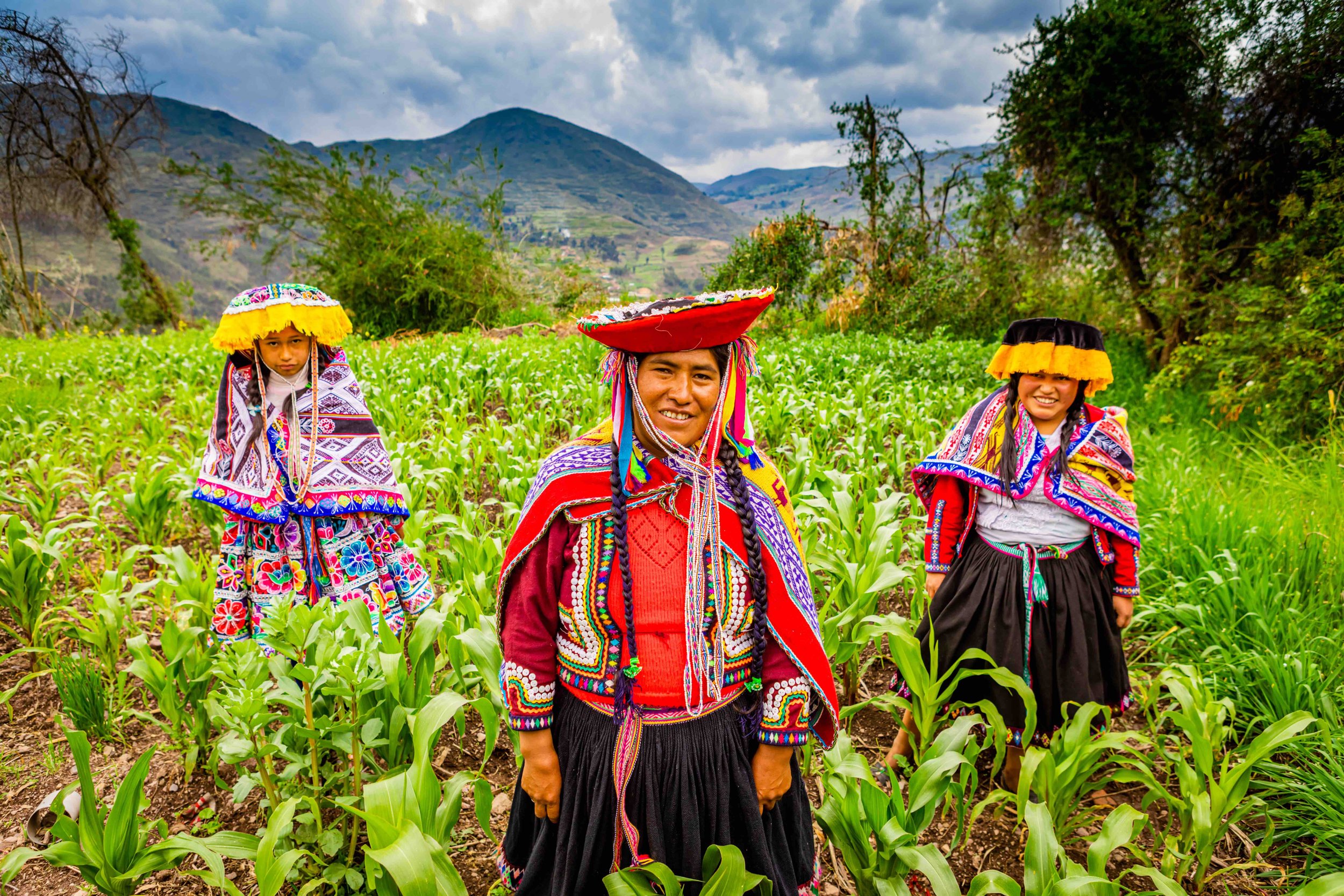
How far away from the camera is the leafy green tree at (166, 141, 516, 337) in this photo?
1867 cm

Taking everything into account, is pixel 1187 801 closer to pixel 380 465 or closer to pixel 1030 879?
pixel 1030 879

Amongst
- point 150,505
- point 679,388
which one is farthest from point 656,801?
point 150,505

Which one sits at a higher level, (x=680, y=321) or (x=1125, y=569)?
(x=680, y=321)

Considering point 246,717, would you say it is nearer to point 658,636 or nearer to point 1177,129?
point 658,636

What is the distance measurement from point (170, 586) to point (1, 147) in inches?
1071

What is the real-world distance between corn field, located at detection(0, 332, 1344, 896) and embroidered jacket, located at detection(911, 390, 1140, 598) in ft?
1.08

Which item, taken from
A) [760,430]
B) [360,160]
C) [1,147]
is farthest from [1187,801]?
[1,147]

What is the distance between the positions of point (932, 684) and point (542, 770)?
149 cm

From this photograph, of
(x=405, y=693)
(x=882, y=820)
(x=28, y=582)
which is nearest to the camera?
(x=882, y=820)

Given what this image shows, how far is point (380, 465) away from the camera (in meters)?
2.86

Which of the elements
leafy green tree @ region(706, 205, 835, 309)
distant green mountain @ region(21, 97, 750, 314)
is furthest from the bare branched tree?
leafy green tree @ region(706, 205, 835, 309)

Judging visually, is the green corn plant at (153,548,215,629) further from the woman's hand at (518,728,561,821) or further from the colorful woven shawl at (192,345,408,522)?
the woman's hand at (518,728,561,821)

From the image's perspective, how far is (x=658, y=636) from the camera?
1.51 m

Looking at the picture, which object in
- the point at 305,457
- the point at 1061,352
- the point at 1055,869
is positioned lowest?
the point at 1055,869
